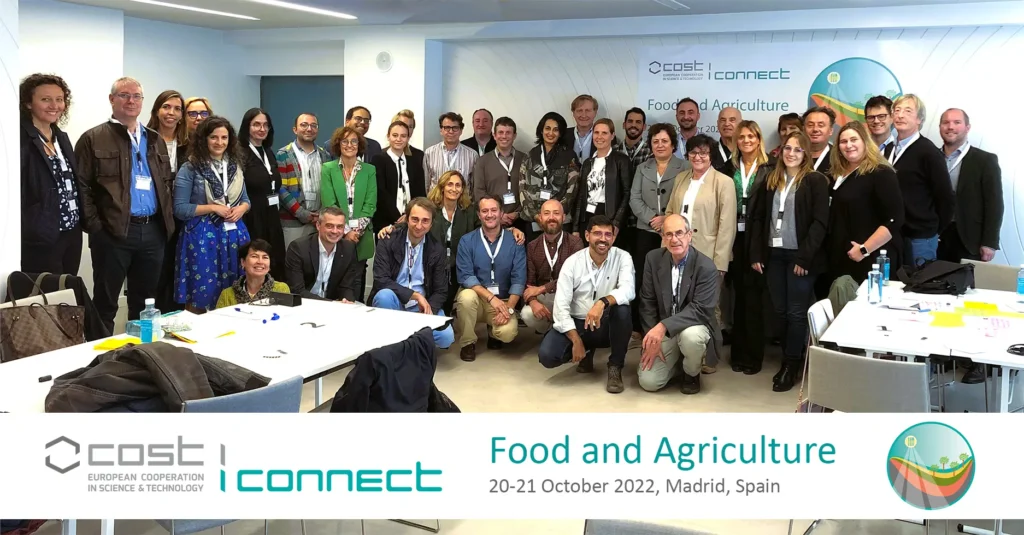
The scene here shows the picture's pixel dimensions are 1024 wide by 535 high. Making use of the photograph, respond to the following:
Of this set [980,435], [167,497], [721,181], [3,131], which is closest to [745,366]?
[721,181]

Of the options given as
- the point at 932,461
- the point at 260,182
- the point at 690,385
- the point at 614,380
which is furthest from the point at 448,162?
the point at 932,461

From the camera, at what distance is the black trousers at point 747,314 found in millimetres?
5621

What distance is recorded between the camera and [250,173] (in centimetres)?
578

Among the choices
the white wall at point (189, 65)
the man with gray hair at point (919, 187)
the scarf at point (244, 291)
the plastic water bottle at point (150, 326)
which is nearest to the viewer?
the plastic water bottle at point (150, 326)

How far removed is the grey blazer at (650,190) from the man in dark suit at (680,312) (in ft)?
2.79

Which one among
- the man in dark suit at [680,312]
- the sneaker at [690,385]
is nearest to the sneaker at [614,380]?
the man in dark suit at [680,312]

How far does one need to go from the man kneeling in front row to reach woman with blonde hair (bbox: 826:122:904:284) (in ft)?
4.27

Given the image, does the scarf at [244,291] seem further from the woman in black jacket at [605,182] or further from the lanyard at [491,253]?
the woman in black jacket at [605,182]

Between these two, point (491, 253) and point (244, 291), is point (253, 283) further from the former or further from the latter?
point (491, 253)

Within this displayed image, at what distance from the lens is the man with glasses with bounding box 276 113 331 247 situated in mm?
6191

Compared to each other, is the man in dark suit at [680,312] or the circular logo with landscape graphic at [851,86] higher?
the circular logo with landscape graphic at [851,86]

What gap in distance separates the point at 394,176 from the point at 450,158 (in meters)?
0.58

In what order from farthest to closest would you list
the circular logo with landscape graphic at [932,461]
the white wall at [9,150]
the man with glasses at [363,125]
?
the man with glasses at [363,125]
the white wall at [9,150]
the circular logo with landscape graphic at [932,461]

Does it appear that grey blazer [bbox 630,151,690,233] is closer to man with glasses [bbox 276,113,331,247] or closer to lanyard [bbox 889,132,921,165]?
lanyard [bbox 889,132,921,165]
